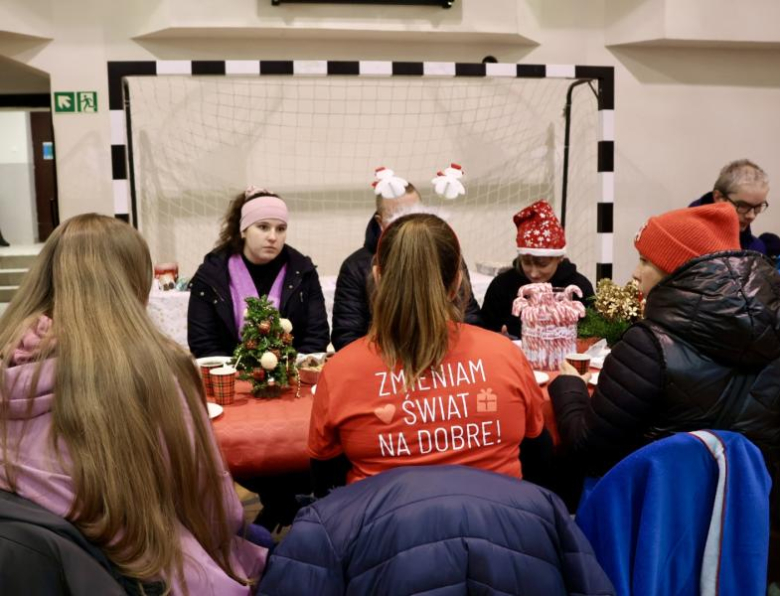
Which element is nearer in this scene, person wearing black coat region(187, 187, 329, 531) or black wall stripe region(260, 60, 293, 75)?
person wearing black coat region(187, 187, 329, 531)

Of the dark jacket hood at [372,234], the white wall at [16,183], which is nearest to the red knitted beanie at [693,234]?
the dark jacket hood at [372,234]

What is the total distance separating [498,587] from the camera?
3.64 ft

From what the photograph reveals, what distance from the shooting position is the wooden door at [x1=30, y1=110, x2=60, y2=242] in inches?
340

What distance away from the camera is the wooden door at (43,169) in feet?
28.3

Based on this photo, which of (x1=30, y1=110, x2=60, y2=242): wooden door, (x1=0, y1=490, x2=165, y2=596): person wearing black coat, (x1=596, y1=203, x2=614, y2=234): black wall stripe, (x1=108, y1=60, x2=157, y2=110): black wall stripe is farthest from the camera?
(x1=30, y1=110, x2=60, y2=242): wooden door

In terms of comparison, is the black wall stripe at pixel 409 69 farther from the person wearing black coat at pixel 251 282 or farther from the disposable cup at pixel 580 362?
the disposable cup at pixel 580 362

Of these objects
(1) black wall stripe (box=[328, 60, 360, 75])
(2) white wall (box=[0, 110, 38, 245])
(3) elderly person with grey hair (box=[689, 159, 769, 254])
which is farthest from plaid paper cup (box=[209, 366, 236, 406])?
(2) white wall (box=[0, 110, 38, 245])

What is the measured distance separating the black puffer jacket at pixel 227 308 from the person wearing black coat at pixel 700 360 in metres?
1.58

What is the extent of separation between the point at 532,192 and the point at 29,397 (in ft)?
17.2

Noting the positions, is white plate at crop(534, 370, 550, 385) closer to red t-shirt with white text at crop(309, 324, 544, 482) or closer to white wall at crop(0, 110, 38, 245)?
red t-shirt with white text at crop(309, 324, 544, 482)

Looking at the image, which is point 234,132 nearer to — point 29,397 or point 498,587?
point 29,397

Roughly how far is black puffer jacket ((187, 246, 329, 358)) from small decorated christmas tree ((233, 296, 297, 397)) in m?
0.73

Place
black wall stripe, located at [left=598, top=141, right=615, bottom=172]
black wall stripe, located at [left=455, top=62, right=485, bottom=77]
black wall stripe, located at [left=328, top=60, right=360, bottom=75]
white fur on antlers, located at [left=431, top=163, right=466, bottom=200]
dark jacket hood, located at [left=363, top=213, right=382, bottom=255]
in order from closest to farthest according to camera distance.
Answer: white fur on antlers, located at [left=431, top=163, right=466, bottom=200] → dark jacket hood, located at [left=363, top=213, right=382, bottom=255] → black wall stripe, located at [left=328, top=60, right=360, bottom=75] → black wall stripe, located at [left=455, top=62, right=485, bottom=77] → black wall stripe, located at [left=598, top=141, right=615, bottom=172]

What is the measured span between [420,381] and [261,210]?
168cm
